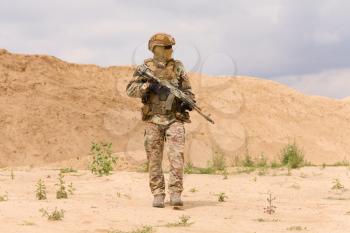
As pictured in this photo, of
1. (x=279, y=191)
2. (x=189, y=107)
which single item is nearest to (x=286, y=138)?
(x=279, y=191)

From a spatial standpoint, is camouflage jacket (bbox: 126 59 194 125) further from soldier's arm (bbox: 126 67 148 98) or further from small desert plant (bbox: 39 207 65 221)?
small desert plant (bbox: 39 207 65 221)

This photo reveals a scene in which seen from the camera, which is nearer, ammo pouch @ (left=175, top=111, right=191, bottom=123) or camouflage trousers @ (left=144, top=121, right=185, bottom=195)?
camouflage trousers @ (left=144, top=121, right=185, bottom=195)

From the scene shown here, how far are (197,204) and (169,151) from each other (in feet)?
3.98

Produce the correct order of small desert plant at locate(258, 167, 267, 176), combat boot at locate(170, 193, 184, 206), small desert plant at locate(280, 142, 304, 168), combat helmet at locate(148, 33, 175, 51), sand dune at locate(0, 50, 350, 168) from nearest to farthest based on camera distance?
combat boot at locate(170, 193, 184, 206) < combat helmet at locate(148, 33, 175, 51) < small desert plant at locate(258, 167, 267, 176) < small desert plant at locate(280, 142, 304, 168) < sand dune at locate(0, 50, 350, 168)

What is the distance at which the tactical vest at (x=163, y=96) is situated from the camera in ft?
26.8

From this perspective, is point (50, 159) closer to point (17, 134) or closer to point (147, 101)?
point (17, 134)

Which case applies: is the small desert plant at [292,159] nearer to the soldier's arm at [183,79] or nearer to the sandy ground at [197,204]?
the sandy ground at [197,204]

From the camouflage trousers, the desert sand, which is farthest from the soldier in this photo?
the desert sand

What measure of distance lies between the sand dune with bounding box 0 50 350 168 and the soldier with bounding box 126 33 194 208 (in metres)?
10.1

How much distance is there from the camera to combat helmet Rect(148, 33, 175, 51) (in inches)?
325

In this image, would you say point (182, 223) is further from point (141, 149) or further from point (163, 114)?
point (141, 149)

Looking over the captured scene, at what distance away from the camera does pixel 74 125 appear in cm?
2272

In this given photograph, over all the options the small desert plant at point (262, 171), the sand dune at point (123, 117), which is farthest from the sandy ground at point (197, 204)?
the sand dune at point (123, 117)

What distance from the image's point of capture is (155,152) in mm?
8242
